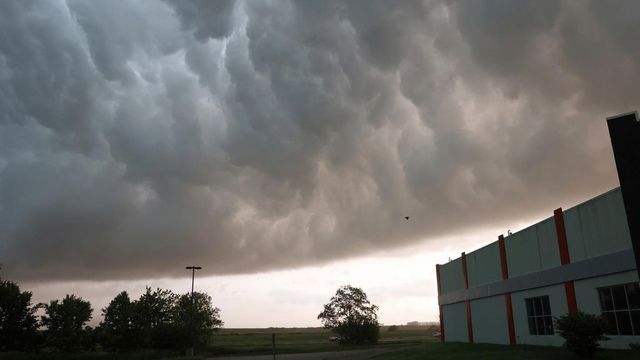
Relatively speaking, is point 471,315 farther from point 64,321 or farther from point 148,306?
point 64,321

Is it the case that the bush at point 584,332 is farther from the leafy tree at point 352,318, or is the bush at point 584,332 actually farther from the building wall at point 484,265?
the leafy tree at point 352,318

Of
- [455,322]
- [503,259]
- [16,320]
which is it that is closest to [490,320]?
[503,259]

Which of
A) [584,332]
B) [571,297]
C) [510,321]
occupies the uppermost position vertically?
[571,297]

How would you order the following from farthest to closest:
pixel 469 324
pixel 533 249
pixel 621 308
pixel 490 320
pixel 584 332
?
pixel 469 324
pixel 490 320
pixel 533 249
pixel 621 308
pixel 584 332

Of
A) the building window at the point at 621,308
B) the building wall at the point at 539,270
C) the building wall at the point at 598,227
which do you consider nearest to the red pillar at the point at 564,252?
the building wall at the point at 539,270

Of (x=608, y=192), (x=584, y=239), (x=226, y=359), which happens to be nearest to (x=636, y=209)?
(x=608, y=192)

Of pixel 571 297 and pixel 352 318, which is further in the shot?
pixel 352 318

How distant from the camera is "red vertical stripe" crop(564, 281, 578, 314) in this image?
2883 centimetres

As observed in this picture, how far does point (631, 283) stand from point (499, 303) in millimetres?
15290

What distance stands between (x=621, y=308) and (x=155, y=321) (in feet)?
176

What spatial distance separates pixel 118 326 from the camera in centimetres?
6222

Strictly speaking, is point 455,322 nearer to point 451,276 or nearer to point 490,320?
point 451,276

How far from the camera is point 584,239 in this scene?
28094mm

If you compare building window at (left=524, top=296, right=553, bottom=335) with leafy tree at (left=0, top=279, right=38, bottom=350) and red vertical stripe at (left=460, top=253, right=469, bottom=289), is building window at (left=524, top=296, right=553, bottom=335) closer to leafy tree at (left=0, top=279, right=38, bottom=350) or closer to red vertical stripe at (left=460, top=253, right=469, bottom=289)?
red vertical stripe at (left=460, top=253, right=469, bottom=289)
